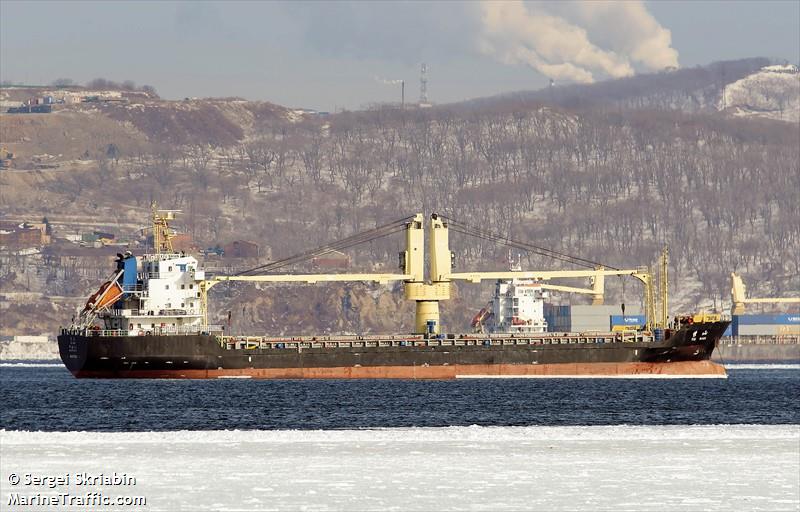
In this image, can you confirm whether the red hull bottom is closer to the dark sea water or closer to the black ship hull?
the black ship hull

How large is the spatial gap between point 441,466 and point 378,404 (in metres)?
34.4

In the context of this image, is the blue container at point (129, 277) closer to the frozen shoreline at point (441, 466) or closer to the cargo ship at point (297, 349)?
the cargo ship at point (297, 349)

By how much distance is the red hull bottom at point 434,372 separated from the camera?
103375 millimetres

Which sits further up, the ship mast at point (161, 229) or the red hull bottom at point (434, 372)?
Result: the ship mast at point (161, 229)

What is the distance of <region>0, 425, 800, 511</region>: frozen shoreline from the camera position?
28.9 m

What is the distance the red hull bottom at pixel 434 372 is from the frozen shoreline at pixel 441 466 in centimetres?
6011

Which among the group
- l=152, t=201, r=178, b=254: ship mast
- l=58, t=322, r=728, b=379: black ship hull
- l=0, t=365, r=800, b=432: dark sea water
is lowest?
l=0, t=365, r=800, b=432: dark sea water

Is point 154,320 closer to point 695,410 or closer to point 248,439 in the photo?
point 695,410

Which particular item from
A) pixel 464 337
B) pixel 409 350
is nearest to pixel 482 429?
pixel 409 350

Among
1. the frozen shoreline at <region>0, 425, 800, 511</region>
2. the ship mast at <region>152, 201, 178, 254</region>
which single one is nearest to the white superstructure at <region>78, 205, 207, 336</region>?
the ship mast at <region>152, 201, 178, 254</region>

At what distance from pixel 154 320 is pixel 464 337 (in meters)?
23.6

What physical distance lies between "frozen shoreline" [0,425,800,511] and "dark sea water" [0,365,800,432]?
10.6 metres

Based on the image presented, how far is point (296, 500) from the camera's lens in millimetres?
28609

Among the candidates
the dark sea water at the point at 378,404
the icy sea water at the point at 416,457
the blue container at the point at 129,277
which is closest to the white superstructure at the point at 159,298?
the blue container at the point at 129,277
